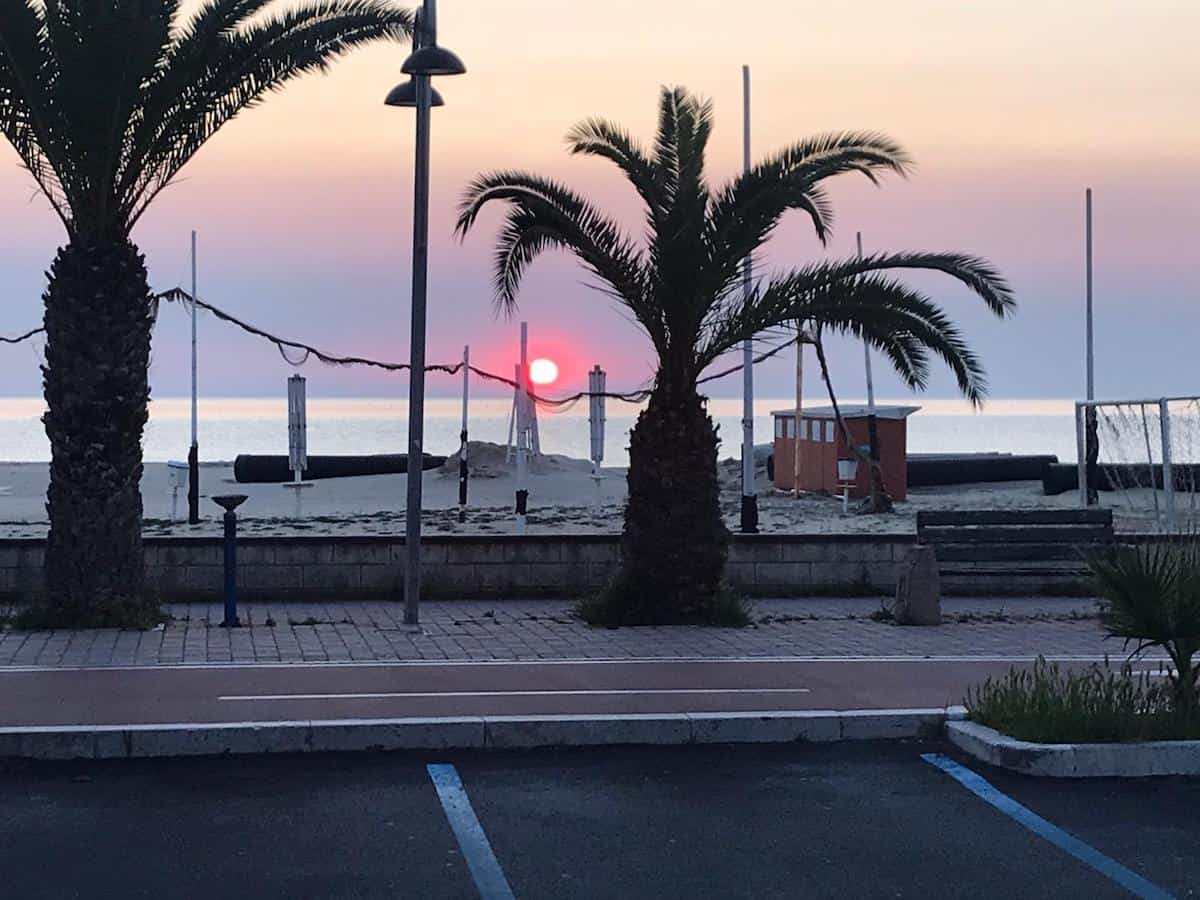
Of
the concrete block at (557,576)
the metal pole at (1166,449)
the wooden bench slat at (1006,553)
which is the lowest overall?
the concrete block at (557,576)

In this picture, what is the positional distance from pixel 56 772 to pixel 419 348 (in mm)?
7444

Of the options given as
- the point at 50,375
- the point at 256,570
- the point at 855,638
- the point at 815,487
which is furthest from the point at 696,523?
the point at 815,487

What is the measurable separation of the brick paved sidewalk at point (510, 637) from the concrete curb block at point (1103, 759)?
4.41 meters

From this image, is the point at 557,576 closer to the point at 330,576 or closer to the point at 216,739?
the point at 330,576

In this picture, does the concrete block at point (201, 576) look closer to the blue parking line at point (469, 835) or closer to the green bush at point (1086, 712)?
the blue parking line at point (469, 835)

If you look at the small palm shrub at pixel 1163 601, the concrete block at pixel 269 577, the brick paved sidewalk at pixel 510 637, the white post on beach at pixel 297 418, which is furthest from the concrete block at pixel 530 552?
the white post on beach at pixel 297 418

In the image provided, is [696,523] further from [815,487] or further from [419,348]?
[815,487]

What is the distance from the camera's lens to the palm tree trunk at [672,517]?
15344 millimetres

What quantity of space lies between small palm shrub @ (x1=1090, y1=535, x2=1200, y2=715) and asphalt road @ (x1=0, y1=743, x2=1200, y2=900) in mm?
803

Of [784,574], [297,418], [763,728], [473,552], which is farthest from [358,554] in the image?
[297,418]

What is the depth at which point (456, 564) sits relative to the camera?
55.6 feet

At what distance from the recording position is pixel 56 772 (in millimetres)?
8617

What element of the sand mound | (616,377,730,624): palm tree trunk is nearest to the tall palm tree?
(616,377,730,624): palm tree trunk

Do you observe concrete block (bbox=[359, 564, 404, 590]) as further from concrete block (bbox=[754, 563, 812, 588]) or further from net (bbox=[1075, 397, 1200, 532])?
net (bbox=[1075, 397, 1200, 532])
